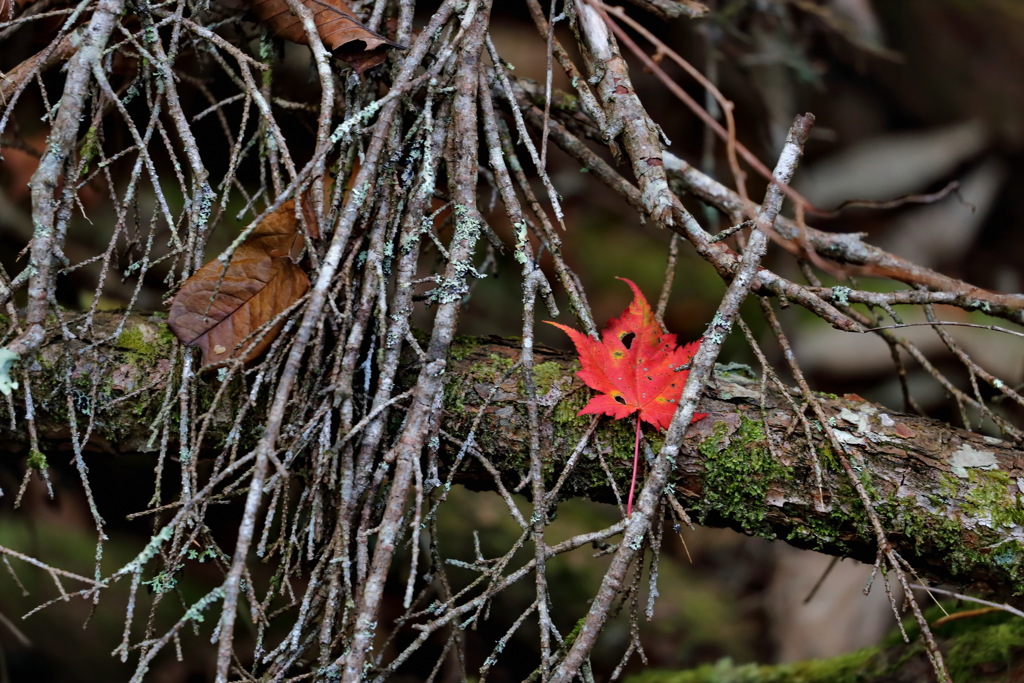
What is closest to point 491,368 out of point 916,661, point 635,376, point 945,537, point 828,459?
point 635,376

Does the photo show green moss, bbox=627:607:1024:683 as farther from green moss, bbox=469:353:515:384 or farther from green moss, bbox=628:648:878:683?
green moss, bbox=469:353:515:384

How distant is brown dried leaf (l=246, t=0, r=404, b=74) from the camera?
4.65 ft

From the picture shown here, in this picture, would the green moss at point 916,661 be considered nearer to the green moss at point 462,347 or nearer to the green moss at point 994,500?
the green moss at point 994,500

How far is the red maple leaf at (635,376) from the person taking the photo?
4.88 ft

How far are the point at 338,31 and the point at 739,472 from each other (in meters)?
1.25

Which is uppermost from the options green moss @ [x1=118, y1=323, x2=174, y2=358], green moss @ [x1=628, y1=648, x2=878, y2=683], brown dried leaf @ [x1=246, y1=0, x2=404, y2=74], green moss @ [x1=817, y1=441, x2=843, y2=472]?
brown dried leaf @ [x1=246, y1=0, x2=404, y2=74]

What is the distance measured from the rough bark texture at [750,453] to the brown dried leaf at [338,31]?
0.67 metres

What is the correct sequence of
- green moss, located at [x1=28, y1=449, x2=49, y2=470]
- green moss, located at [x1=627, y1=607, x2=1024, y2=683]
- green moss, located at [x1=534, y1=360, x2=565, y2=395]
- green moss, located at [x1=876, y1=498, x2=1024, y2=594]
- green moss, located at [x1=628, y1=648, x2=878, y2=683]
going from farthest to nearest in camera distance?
1. green moss, located at [x1=628, y1=648, x2=878, y2=683]
2. green moss, located at [x1=627, y1=607, x2=1024, y2=683]
3. green moss, located at [x1=534, y1=360, x2=565, y2=395]
4. green moss, located at [x1=876, y1=498, x2=1024, y2=594]
5. green moss, located at [x1=28, y1=449, x2=49, y2=470]

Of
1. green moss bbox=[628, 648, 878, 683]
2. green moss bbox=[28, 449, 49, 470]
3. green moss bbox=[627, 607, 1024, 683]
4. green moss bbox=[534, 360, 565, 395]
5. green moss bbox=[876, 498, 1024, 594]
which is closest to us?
green moss bbox=[28, 449, 49, 470]

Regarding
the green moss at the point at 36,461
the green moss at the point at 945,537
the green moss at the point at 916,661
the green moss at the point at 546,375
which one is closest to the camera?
the green moss at the point at 36,461

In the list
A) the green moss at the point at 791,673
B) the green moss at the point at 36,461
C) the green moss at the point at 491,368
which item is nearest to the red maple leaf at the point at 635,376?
the green moss at the point at 491,368

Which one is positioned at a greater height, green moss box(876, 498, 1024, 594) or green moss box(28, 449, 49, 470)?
green moss box(876, 498, 1024, 594)

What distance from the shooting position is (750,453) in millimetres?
1535

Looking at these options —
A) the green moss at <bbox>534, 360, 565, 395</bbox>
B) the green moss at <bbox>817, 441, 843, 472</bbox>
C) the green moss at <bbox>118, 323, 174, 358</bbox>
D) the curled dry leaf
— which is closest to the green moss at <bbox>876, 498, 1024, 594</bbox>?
the green moss at <bbox>817, 441, 843, 472</bbox>
